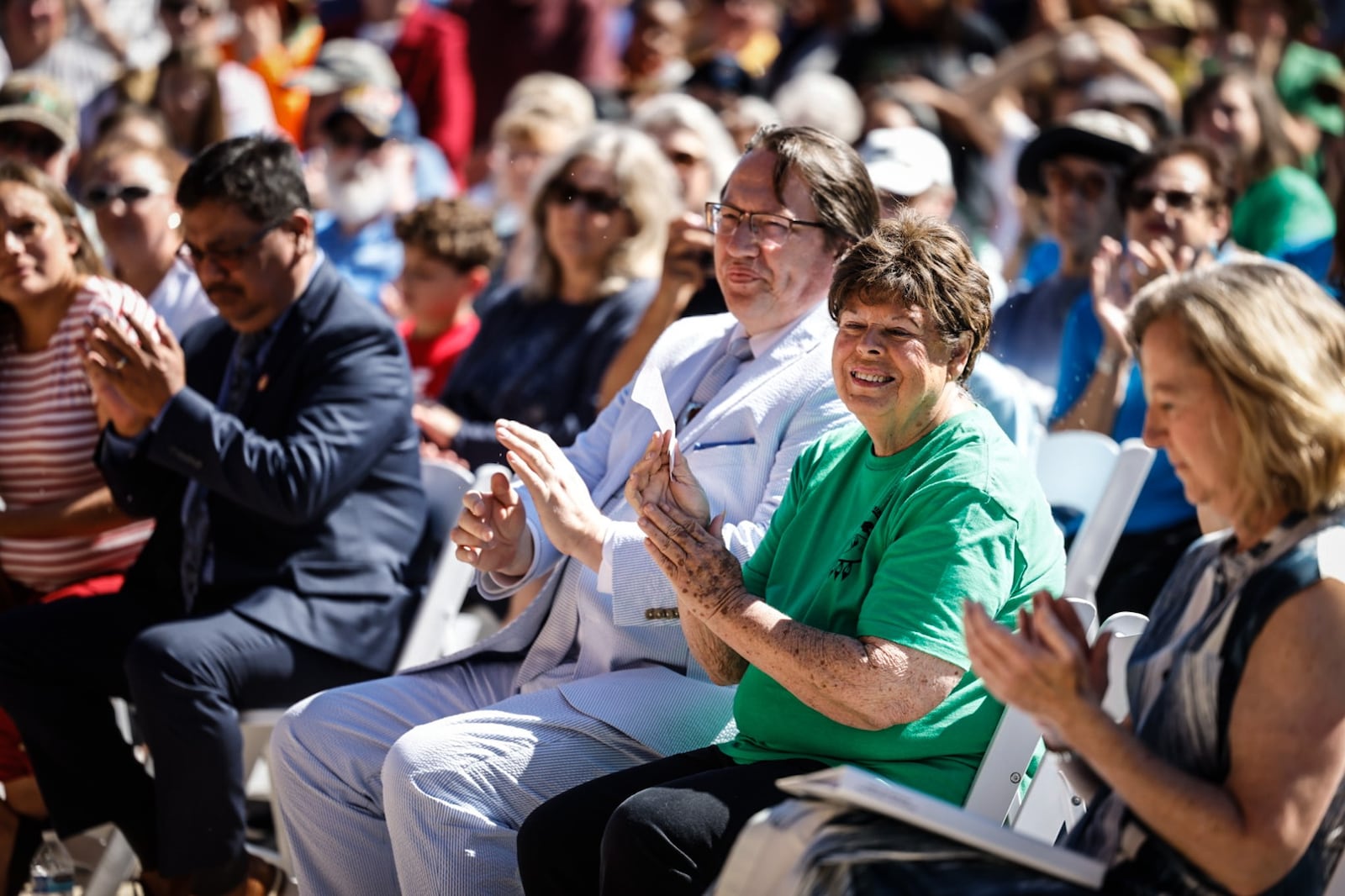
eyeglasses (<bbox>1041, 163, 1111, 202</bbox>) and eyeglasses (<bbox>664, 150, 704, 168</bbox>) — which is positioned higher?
eyeglasses (<bbox>1041, 163, 1111, 202</bbox>)

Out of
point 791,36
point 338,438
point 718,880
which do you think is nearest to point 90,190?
point 338,438

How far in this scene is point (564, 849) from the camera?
9.15ft

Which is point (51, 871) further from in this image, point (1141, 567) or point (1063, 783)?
point (1141, 567)

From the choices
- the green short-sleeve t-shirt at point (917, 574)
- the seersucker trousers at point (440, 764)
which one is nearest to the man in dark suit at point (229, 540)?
the seersucker trousers at point (440, 764)

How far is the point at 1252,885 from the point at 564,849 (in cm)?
117

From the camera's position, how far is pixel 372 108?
289 inches

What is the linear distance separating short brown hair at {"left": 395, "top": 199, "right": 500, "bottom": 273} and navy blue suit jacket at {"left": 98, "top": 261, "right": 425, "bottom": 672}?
6.30 feet

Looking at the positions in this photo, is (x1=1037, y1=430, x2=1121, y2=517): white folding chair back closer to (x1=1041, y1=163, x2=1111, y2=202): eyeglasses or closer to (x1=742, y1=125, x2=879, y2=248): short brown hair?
(x1=742, y1=125, x2=879, y2=248): short brown hair

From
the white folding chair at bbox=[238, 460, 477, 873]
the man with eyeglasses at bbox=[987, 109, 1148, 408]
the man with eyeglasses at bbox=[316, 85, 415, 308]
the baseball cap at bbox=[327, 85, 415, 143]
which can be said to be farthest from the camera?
the baseball cap at bbox=[327, 85, 415, 143]

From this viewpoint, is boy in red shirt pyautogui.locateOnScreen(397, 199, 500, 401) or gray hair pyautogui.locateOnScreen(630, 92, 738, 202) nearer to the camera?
boy in red shirt pyautogui.locateOnScreen(397, 199, 500, 401)

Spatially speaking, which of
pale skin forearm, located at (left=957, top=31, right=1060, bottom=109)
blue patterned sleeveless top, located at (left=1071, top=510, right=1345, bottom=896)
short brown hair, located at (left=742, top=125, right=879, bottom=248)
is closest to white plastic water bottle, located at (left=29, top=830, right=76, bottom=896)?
short brown hair, located at (left=742, top=125, right=879, bottom=248)

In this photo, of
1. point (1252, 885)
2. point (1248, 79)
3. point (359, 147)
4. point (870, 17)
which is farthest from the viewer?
point (870, 17)

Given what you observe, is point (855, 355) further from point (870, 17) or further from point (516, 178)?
point (870, 17)

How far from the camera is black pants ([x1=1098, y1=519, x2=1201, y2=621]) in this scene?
418cm
